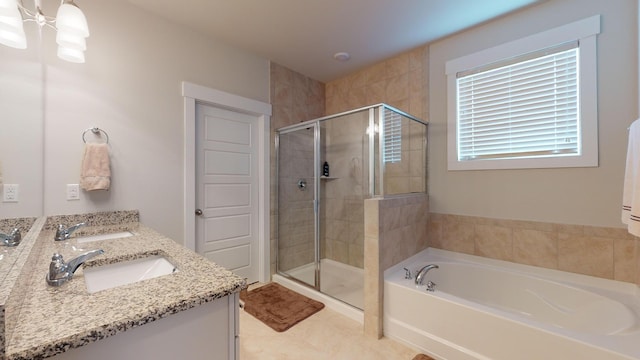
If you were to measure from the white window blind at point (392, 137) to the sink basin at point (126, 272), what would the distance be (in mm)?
1689

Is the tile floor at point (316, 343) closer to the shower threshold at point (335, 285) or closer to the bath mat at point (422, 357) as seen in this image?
the bath mat at point (422, 357)

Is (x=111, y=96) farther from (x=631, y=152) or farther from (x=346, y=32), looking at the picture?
(x=631, y=152)

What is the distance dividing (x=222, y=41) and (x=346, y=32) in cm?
123

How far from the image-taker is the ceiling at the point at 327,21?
200cm

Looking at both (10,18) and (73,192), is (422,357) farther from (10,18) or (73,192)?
(10,18)

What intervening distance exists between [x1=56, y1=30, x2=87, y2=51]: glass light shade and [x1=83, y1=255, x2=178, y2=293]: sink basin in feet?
4.34

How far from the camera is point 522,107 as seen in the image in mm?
2096

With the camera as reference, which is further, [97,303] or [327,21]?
[327,21]

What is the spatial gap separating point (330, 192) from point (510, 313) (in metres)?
1.86

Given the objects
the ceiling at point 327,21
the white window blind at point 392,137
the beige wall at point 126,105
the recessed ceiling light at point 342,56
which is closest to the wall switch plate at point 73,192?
the beige wall at point 126,105

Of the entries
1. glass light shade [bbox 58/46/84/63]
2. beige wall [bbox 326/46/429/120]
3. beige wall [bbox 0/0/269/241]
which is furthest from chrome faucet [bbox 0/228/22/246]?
beige wall [bbox 326/46/429/120]

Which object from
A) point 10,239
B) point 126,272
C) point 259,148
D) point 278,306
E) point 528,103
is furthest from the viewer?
point 259,148

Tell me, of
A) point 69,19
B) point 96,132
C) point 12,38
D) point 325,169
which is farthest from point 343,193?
point 12,38

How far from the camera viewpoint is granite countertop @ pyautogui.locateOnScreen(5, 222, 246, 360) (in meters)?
0.60
